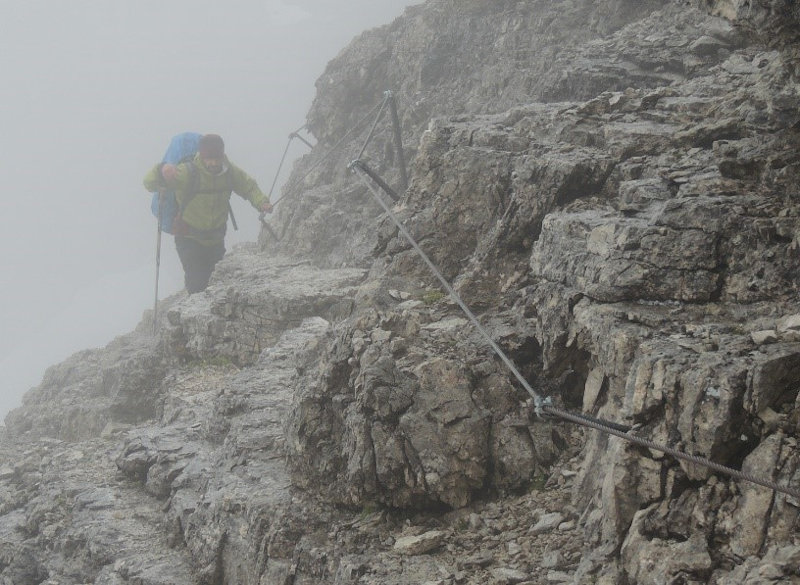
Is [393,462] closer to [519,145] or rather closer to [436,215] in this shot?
[436,215]

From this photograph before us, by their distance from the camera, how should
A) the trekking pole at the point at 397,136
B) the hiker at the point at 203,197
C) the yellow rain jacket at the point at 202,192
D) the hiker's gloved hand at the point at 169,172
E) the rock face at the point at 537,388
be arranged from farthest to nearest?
the yellow rain jacket at the point at 202,192 → the hiker at the point at 203,197 → the hiker's gloved hand at the point at 169,172 → the trekking pole at the point at 397,136 → the rock face at the point at 537,388

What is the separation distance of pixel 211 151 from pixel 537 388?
15.5 m

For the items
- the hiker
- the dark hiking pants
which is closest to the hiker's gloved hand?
the hiker

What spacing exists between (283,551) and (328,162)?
57.6 feet

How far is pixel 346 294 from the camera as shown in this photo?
56.3ft

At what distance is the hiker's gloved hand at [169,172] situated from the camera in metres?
21.8

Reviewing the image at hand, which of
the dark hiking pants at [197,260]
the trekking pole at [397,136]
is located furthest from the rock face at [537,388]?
the dark hiking pants at [197,260]

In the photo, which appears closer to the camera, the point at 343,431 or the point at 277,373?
the point at 343,431

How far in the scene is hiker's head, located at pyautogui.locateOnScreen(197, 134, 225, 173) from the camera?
A: 2183cm

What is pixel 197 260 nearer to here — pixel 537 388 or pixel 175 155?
pixel 175 155

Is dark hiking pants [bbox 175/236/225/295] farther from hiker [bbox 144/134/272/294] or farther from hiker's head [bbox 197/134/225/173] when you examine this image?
hiker's head [bbox 197/134/225/173]

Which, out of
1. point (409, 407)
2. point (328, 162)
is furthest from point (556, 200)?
point (328, 162)

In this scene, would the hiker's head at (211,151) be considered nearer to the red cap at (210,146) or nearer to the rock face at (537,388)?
the red cap at (210,146)

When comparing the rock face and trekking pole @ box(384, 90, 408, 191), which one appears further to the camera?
trekking pole @ box(384, 90, 408, 191)
